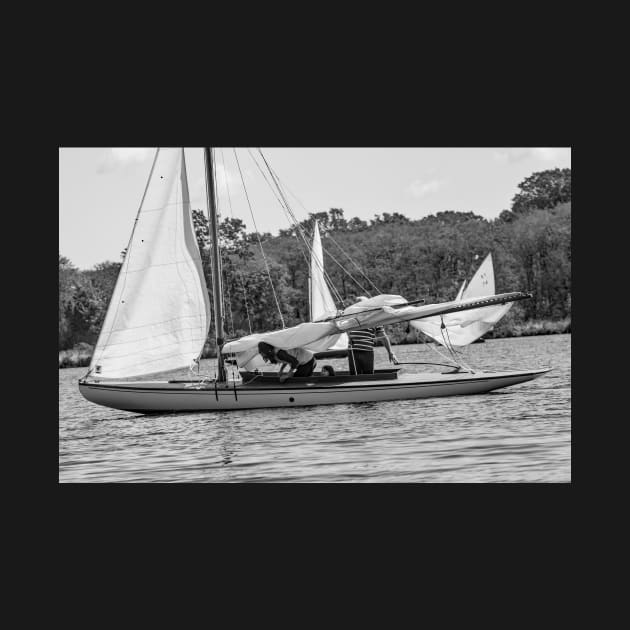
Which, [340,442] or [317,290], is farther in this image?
[317,290]

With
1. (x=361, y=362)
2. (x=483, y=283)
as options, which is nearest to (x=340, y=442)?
(x=361, y=362)

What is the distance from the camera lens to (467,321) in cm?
2144

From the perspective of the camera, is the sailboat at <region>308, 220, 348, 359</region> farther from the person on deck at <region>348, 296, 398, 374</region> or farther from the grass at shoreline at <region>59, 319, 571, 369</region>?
the person on deck at <region>348, 296, 398, 374</region>

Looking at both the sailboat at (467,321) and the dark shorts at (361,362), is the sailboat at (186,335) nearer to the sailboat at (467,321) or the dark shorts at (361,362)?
the dark shorts at (361,362)

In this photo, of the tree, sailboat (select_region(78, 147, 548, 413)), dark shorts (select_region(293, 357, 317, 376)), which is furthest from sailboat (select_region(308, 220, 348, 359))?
sailboat (select_region(78, 147, 548, 413))

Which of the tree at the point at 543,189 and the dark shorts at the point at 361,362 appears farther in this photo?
the dark shorts at the point at 361,362

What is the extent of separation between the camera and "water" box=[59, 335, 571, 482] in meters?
13.3

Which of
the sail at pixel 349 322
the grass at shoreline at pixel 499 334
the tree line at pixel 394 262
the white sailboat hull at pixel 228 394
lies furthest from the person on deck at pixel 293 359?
the grass at shoreline at pixel 499 334

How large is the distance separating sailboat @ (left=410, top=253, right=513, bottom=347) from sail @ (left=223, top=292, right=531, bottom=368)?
62cm

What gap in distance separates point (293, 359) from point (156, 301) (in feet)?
8.47

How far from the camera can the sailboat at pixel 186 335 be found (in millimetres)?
18734

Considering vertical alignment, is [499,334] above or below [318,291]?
below

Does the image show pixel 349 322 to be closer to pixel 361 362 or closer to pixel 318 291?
pixel 361 362

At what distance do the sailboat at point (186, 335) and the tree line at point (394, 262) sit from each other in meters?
1.63
